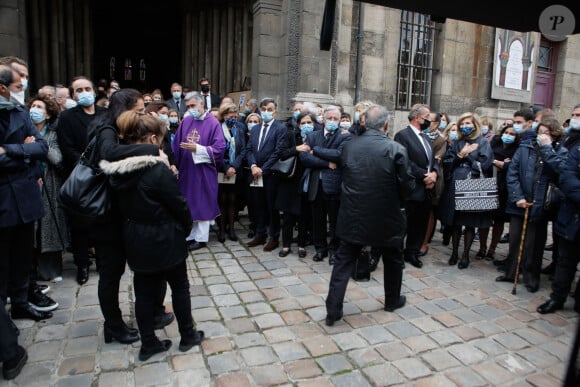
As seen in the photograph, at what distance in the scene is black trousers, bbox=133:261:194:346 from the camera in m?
2.98

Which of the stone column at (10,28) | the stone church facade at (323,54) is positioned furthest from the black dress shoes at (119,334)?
the stone column at (10,28)

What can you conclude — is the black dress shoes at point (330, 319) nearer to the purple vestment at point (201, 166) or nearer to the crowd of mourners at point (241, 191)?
the crowd of mourners at point (241, 191)

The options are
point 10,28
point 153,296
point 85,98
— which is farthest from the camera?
point 10,28

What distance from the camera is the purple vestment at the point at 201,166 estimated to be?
5715mm

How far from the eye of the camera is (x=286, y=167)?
18.2 feet

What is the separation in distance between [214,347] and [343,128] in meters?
3.24

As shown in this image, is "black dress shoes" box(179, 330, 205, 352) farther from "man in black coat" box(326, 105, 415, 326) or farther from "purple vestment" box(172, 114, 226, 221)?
"purple vestment" box(172, 114, 226, 221)

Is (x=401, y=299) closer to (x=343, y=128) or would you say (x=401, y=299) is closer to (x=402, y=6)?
(x=343, y=128)

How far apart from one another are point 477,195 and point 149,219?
4.21 metres

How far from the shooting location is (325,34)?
10.2 ft

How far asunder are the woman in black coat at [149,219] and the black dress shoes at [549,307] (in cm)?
354

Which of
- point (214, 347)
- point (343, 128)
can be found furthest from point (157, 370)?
point (343, 128)

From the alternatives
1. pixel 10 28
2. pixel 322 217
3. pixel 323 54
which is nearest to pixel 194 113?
pixel 322 217

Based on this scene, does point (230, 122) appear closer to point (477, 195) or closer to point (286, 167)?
point (286, 167)
